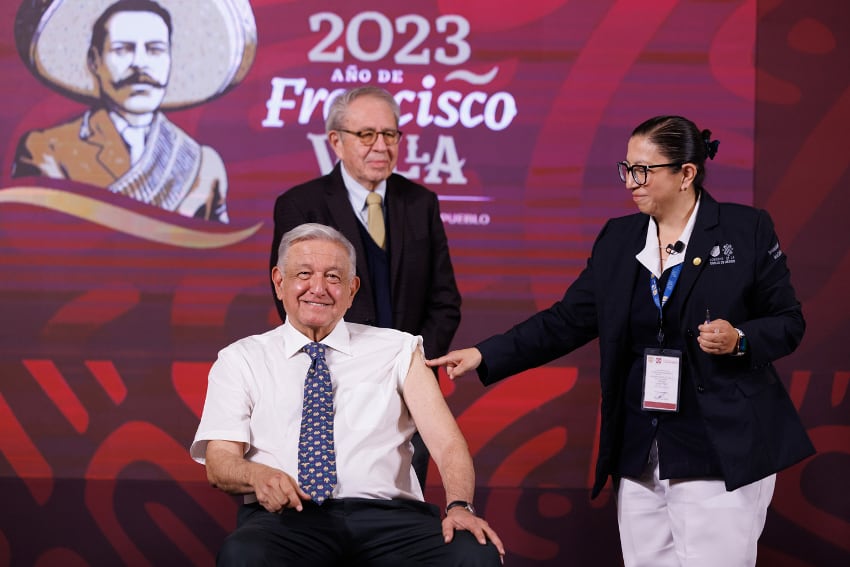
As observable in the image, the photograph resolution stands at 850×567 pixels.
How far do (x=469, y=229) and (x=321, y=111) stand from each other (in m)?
0.81

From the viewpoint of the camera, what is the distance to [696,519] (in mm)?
2736

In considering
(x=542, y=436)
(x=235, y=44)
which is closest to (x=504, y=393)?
(x=542, y=436)

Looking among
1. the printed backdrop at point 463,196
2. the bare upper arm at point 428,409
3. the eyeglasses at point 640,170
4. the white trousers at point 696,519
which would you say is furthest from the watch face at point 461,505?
the printed backdrop at point 463,196

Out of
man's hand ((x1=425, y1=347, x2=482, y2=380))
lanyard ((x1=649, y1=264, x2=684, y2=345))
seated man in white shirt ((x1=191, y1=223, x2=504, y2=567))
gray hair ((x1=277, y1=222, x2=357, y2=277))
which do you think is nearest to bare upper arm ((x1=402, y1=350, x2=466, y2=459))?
seated man in white shirt ((x1=191, y1=223, x2=504, y2=567))

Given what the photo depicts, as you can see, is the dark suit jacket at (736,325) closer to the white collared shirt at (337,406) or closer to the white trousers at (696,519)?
the white trousers at (696,519)

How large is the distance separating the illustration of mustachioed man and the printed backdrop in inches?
1.0

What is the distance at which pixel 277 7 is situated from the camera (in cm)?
459

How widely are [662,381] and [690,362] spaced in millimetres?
91

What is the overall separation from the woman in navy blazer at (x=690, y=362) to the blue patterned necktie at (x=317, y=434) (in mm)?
310

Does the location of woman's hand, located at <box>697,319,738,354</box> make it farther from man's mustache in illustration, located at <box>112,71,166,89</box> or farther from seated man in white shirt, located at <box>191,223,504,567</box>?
man's mustache in illustration, located at <box>112,71,166,89</box>

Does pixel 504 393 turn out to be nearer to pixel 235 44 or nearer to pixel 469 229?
pixel 469 229

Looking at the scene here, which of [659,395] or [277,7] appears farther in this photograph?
[277,7]

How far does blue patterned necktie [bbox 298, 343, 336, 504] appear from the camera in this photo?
2.60m

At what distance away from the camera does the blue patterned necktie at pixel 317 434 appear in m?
2.60
